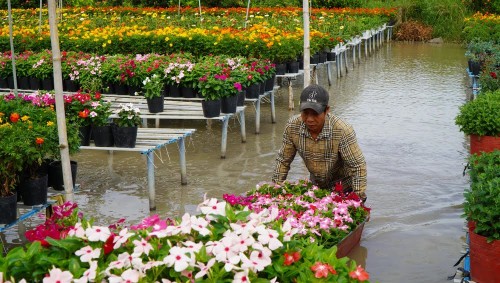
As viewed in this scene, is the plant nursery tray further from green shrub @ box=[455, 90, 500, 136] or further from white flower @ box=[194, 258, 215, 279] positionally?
green shrub @ box=[455, 90, 500, 136]

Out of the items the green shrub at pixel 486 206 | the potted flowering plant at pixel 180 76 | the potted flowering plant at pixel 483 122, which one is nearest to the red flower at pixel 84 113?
the potted flowering plant at pixel 180 76

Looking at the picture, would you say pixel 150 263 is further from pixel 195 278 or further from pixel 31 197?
pixel 31 197

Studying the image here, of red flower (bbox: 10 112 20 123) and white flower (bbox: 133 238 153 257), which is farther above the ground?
red flower (bbox: 10 112 20 123)

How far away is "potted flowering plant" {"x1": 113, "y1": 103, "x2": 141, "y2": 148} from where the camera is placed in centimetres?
755

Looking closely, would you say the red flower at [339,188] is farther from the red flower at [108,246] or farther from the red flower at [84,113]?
the red flower at [84,113]

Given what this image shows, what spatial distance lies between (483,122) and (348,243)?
2.96 meters

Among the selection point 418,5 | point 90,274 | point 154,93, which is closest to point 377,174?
point 154,93

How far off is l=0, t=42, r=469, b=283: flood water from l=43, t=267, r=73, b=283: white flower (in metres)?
1.94

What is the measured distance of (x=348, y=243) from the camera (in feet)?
17.5

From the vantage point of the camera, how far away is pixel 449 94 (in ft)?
45.7

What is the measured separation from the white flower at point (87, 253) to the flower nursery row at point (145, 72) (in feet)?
20.2

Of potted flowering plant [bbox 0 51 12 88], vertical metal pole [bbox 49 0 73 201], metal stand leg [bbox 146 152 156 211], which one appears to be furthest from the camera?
potted flowering plant [bbox 0 51 12 88]

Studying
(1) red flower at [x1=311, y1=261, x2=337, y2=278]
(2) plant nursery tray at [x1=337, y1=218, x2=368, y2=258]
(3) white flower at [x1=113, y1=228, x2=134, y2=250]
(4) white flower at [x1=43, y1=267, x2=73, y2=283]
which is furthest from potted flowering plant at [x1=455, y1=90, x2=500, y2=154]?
(4) white flower at [x1=43, y1=267, x2=73, y2=283]

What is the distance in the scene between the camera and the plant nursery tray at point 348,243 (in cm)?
508
